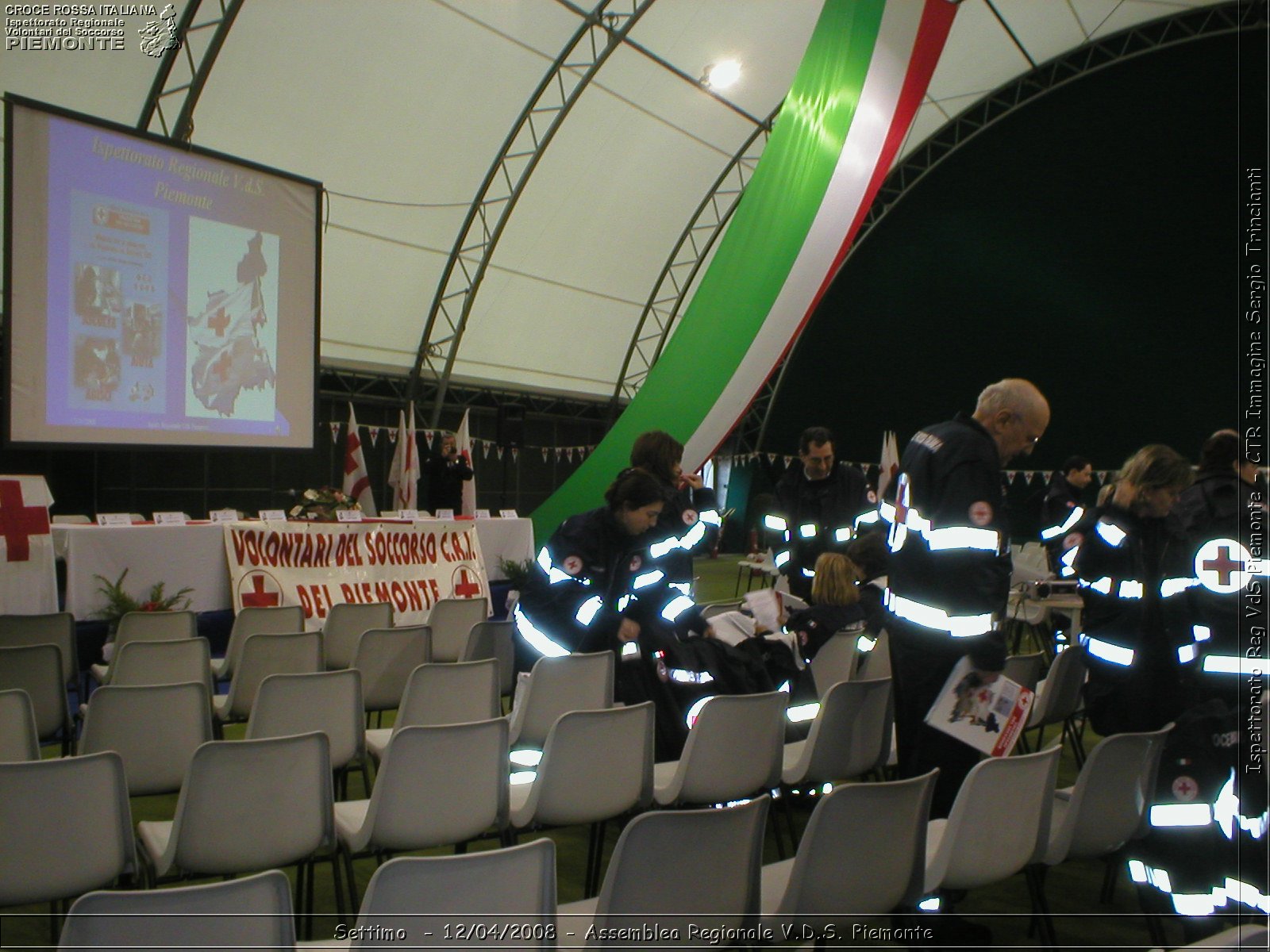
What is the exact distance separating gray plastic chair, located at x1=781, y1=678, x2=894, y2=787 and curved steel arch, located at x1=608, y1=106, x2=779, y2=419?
10.9 meters

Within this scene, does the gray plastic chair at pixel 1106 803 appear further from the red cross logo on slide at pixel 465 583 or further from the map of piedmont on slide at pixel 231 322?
the map of piedmont on slide at pixel 231 322

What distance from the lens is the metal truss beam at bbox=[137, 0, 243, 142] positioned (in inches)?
334

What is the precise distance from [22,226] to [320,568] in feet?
8.53

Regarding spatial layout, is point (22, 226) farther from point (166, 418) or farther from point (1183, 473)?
point (1183, 473)

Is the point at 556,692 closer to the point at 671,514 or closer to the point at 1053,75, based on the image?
the point at 671,514

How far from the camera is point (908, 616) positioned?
2861mm

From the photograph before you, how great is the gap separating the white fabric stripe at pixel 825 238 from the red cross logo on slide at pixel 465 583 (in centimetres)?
255

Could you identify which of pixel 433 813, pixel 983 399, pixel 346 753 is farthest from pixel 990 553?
pixel 346 753

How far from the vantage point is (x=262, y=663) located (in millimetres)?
3893

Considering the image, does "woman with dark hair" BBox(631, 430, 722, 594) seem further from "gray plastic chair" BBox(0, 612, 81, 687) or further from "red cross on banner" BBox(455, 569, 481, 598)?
"red cross on banner" BBox(455, 569, 481, 598)

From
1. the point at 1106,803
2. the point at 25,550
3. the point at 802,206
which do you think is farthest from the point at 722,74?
the point at 1106,803

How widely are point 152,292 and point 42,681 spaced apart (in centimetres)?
331

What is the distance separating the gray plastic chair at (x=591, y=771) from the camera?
264cm

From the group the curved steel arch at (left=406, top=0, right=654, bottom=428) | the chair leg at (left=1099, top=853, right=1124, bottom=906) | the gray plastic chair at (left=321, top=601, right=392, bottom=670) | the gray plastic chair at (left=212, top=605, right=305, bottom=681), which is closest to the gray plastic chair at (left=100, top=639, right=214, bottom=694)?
the gray plastic chair at (left=212, top=605, right=305, bottom=681)
